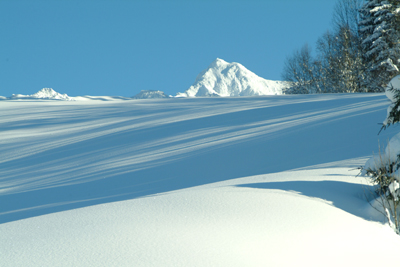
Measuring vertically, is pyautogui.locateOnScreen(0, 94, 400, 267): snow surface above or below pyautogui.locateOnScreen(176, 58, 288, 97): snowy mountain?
below

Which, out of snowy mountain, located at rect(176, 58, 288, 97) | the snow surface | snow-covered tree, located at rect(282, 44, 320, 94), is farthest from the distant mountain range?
the snow surface

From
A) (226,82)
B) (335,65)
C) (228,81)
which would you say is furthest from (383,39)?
(228,81)

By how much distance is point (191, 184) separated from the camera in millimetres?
7031

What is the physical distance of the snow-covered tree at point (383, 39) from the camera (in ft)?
65.2

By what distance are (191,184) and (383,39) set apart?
60.1 feet

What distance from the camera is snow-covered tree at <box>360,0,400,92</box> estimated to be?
19875 millimetres

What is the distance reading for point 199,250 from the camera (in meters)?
2.72

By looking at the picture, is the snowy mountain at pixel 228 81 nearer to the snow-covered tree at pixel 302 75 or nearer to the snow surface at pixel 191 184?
the snow-covered tree at pixel 302 75

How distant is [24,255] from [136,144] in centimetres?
745

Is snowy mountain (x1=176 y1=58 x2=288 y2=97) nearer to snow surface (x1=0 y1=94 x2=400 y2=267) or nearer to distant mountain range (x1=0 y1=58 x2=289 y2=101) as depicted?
distant mountain range (x1=0 y1=58 x2=289 y2=101)

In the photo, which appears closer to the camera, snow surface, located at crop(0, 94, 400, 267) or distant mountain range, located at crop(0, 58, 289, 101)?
snow surface, located at crop(0, 94, 400, 267)

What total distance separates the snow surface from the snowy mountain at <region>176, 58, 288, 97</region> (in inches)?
5432

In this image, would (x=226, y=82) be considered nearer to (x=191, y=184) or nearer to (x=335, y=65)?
(x=335, y=65)

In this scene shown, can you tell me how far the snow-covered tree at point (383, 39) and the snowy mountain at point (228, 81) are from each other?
421 feet
